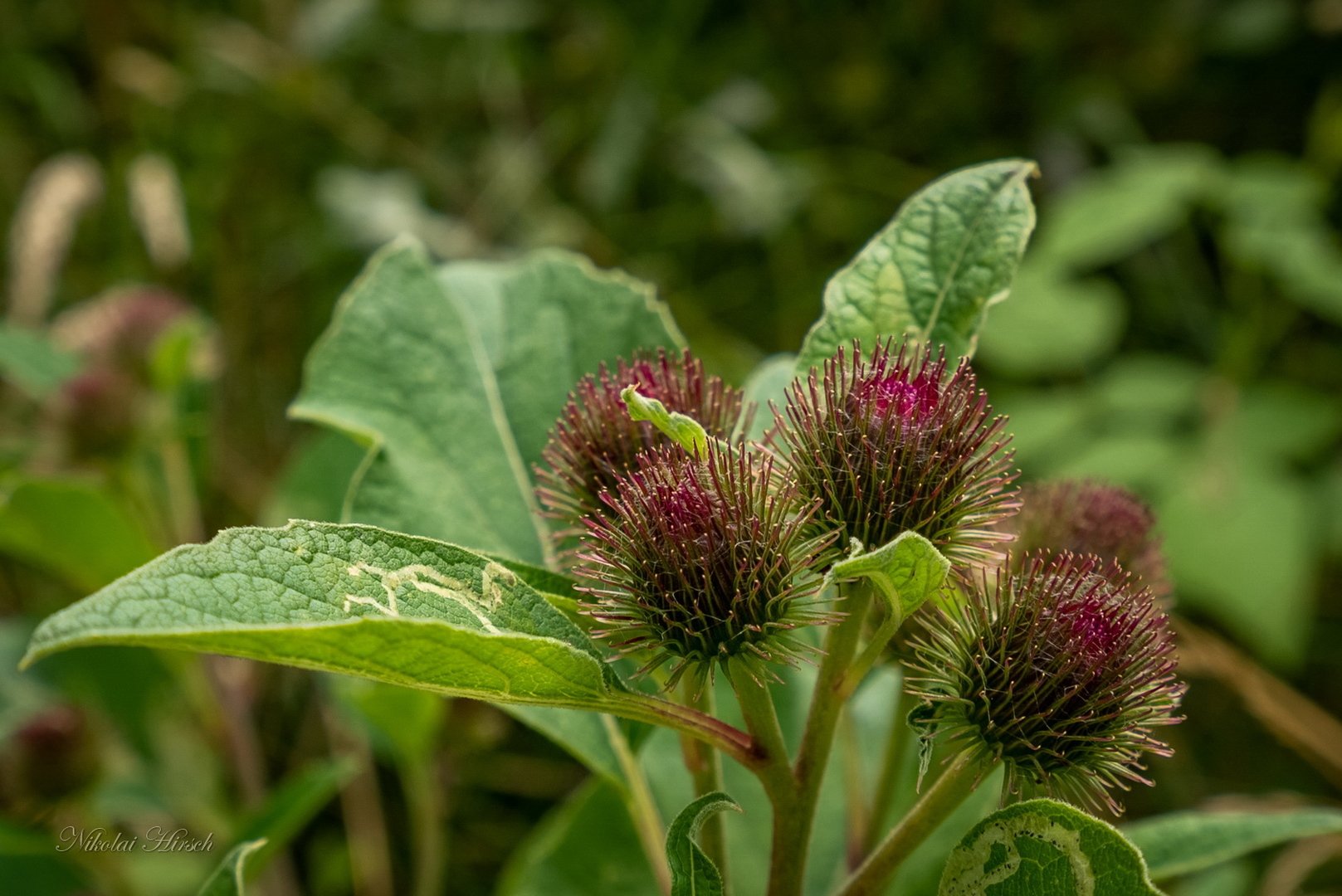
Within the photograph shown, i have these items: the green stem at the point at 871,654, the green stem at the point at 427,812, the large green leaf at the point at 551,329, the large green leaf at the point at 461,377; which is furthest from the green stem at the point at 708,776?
the green stem at the point at 427,812

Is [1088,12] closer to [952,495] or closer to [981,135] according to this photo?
[981,135]

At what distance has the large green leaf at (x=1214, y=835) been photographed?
92cm

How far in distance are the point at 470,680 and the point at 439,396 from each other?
491mm

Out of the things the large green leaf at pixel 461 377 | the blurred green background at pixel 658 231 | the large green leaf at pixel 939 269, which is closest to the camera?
the large green leaf at pixel 939 269

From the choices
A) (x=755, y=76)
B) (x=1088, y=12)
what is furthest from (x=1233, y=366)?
(x=755, y=76)

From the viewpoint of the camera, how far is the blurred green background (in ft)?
6.19

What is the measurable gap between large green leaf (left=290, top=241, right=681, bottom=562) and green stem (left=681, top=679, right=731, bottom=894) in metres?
0.24

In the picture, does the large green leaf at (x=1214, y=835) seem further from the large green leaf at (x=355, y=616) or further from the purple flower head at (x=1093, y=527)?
the large green leaf at (x=355, y=616)

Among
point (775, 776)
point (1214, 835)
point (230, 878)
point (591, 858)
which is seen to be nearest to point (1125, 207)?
point (1214, 835)

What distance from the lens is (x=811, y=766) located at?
2.61ft

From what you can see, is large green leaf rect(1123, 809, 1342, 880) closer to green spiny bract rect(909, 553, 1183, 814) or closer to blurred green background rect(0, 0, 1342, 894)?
green spiny bract rect(909, 553, 1183, 814)

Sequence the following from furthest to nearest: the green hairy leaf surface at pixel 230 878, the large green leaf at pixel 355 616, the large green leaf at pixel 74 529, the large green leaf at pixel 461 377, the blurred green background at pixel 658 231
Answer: the blurred green background at pixel 658 231 → the large green leaf at pixel 74 529 → the large green leaf at pixel 461 377 → the green hairy leaf surface at pixel 230 878 → the large green leaf at pixel 355 616

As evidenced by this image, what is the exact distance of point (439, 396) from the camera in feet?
3.60
